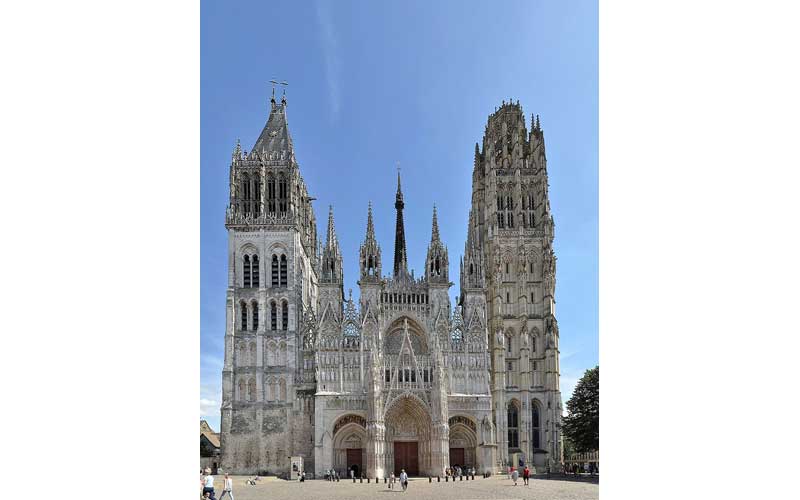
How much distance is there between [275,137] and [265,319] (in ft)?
38.4

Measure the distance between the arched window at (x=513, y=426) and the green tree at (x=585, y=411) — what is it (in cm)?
361

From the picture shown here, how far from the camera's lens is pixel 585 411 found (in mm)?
33469

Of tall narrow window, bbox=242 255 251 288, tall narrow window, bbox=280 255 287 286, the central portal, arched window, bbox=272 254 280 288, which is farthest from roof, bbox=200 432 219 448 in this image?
the central portal

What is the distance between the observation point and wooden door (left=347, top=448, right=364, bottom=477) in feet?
119

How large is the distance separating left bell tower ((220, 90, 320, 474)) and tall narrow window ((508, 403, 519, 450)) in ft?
38.2

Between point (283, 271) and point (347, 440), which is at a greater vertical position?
point (283, 271)

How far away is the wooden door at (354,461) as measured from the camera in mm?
36188

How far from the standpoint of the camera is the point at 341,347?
120 feet

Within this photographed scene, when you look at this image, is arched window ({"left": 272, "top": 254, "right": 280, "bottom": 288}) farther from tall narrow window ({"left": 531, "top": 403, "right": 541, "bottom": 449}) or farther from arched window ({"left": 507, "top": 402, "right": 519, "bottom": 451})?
tall narrow window ({"left": 531, "top": 403, "right": 541, "bottom": 449})

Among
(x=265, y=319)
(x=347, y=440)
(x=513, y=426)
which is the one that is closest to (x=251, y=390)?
(x=265, y=319)

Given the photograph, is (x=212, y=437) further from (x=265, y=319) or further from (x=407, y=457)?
(x=407, y=457)

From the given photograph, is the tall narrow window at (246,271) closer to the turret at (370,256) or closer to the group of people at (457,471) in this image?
the turret at (370,256)

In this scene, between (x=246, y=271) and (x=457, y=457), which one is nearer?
(x=457, y=457)
